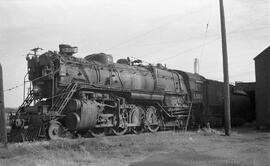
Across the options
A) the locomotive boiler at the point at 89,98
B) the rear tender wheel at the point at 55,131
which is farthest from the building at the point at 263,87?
the rear tender wheel at the point at 55,131

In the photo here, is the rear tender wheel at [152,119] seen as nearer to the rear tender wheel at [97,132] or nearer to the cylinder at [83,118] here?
the rear tender wheel at [97,132]

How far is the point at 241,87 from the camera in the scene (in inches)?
1788

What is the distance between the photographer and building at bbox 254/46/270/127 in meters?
30.7

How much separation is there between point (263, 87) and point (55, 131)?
19.9m

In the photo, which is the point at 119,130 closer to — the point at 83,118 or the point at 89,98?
the point at 89,98

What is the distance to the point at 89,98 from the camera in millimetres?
20625

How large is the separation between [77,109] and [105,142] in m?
3.84

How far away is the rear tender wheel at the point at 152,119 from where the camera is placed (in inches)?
974

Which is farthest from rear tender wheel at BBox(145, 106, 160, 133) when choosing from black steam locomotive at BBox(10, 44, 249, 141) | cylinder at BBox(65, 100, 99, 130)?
cylinder at BBox(65, 100, 99, 130)

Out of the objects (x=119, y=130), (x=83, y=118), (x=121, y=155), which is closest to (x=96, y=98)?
(x=83, y=118)

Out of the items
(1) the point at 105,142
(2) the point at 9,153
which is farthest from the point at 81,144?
(2) the point at 9,153

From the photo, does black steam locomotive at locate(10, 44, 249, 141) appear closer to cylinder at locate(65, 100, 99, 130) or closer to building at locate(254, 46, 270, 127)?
cylinder at locate(65, 100, 99, 130)

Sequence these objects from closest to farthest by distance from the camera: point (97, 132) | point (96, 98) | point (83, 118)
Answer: point (83, 118), point (96, 98), point (97, 132)

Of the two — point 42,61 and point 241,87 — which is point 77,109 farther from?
point 241,87
